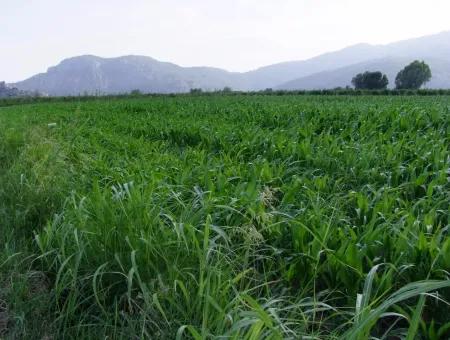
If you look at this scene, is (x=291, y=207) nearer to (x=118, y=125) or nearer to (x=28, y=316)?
(x=28, y=316)

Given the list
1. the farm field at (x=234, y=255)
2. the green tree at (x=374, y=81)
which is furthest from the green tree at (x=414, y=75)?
the farm field at (x=234, y=255)

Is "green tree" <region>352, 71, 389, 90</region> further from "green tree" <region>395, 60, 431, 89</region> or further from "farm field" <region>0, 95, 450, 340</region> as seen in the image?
"farm field" <region>0, 95, 450, 340</region>

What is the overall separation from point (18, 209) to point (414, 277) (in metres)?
2.92

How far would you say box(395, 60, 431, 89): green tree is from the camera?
A: 79.6 m

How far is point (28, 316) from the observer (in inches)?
81.0

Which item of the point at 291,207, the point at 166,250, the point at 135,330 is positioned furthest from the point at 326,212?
the point at 135,330

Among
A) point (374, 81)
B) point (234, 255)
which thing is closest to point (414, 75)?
point (374, 81)

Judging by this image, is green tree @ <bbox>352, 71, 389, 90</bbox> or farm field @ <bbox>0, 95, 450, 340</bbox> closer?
farm field @ <bbox>0, 95, 450, 340</bbox>

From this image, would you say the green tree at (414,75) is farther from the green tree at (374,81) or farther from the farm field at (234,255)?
the farm field at (234,255)

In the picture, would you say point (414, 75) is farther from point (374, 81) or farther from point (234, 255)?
point (234, 255)

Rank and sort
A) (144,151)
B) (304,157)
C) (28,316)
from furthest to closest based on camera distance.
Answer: (144,151), (304,157), (28,316)

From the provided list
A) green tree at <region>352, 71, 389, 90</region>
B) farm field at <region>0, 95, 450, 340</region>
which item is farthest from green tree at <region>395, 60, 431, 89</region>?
farm field at <region>0, 95, 450, 340</region>

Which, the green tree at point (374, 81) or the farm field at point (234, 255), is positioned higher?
the farm field at point (234, 255)

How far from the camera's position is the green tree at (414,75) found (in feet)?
261
